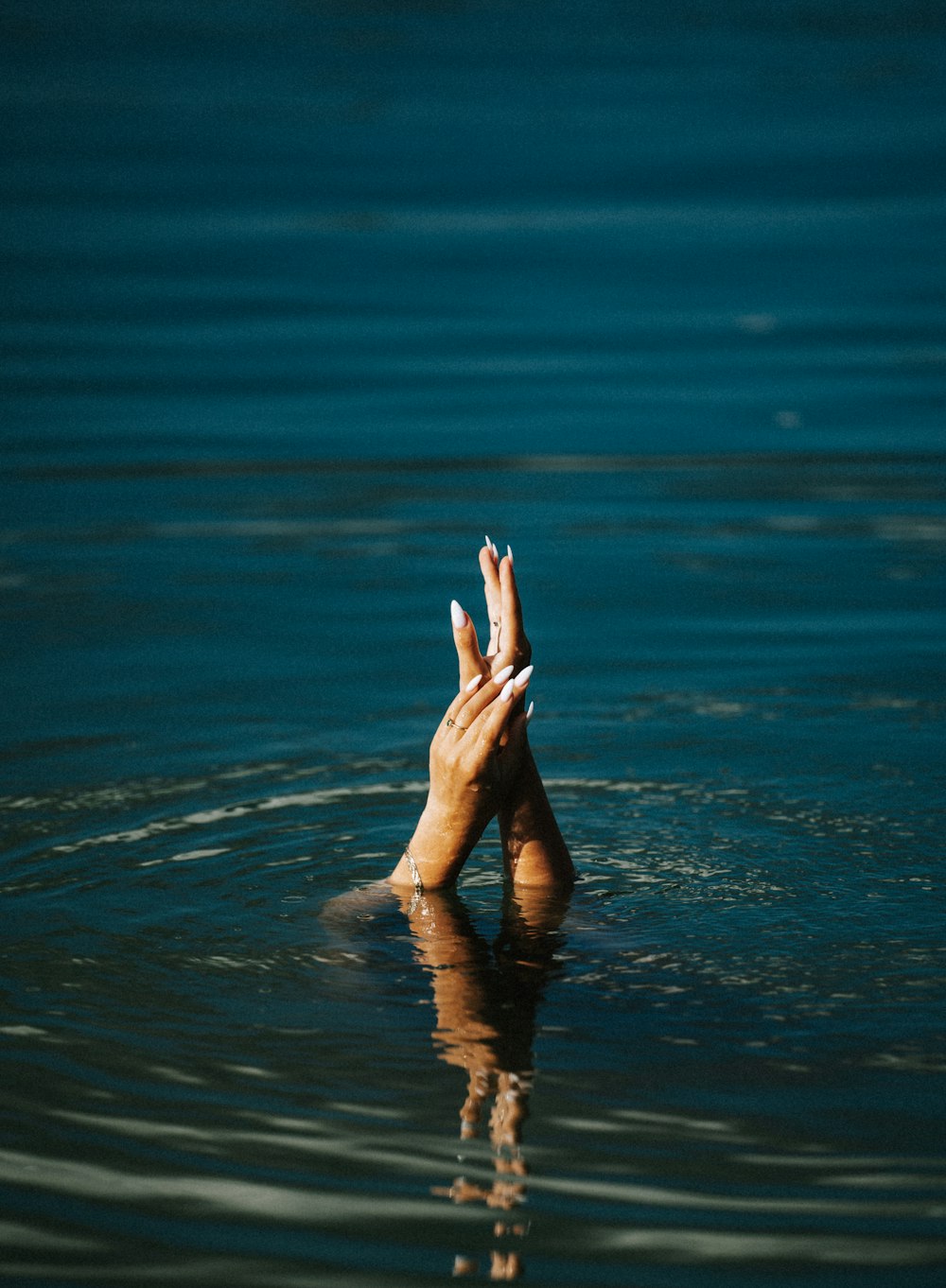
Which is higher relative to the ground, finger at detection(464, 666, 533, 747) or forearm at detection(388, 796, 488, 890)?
finger at detection(464, 666, 533, 747)

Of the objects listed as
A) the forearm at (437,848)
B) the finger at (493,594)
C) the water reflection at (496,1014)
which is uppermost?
the finger at (493,594)

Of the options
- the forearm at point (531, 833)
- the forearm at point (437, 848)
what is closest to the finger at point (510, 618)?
the forearm at point (531, 833)

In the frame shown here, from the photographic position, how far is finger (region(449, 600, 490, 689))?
362cm

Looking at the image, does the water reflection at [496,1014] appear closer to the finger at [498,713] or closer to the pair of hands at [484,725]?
the pair of hands at [484,725]

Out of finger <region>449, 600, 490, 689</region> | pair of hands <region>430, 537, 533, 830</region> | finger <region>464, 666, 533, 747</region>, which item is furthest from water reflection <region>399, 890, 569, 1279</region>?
finger <region>449, 600, 490, 689</region>

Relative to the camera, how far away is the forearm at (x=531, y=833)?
11.9 ft

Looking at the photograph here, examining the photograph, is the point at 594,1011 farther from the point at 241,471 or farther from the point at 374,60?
the point at 374,60

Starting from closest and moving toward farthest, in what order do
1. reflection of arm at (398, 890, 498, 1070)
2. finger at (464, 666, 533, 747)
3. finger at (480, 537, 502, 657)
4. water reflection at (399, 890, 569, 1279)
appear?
1. water reflection at (399, 890, 569, 1279)
2. reflection of arm at (398, 890, 498, 1070)
3. finger at (464, 666, 533, 747)
4. finger at (480, 537, 502, 657)

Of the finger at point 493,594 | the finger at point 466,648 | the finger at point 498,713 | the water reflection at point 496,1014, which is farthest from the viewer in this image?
the finger at point 493,594

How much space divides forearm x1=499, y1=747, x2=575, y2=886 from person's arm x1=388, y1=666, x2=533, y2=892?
0.03 metres

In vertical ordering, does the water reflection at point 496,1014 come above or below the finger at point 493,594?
below

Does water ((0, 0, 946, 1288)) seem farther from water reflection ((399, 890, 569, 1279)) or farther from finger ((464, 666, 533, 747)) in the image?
finger ((464, 666, 533, 747))

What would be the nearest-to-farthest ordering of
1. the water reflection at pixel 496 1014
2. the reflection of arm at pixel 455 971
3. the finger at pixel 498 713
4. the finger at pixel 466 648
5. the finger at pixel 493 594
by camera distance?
the water reflection at pixel 496 1014
the reflection of arm at pixel 455 971
the finger at pixel 498 713
the finger at pixel 466 648
the finger at pixel 493 594

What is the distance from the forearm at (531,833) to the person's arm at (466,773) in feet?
0.11
